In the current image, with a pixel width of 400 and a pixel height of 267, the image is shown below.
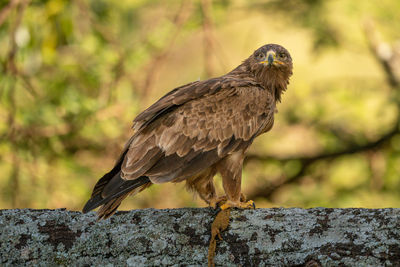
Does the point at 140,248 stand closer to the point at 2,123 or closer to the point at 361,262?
the point at 361,262

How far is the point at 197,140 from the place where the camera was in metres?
4.43

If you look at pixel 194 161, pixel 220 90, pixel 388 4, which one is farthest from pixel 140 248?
pixel 388 4

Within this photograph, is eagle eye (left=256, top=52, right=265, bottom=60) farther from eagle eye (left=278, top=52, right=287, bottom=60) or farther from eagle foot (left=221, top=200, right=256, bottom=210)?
eagle foot (left=221, top=200, right=256, bottom=210)

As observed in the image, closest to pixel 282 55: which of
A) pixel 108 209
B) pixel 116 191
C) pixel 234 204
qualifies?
pixel 234 204

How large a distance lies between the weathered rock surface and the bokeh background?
8.21 ft

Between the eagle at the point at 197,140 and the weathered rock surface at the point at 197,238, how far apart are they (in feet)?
1.24

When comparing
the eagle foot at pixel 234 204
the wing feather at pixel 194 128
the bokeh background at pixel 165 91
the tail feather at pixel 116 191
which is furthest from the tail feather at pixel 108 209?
the bokeh background at pixel 165 91

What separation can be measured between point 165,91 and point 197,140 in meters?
4.19

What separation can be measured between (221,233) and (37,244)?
1.06m

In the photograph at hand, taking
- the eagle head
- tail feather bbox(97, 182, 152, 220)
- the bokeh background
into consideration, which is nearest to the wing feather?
tail feather bbox(97, 182, 152, 220)

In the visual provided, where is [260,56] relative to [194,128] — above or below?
above

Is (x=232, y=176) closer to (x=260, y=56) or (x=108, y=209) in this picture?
(x=108, y=209)

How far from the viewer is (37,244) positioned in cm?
342

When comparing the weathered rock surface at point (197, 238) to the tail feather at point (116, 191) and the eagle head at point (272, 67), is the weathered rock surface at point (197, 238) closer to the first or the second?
the tail feather at point (116, 191)
